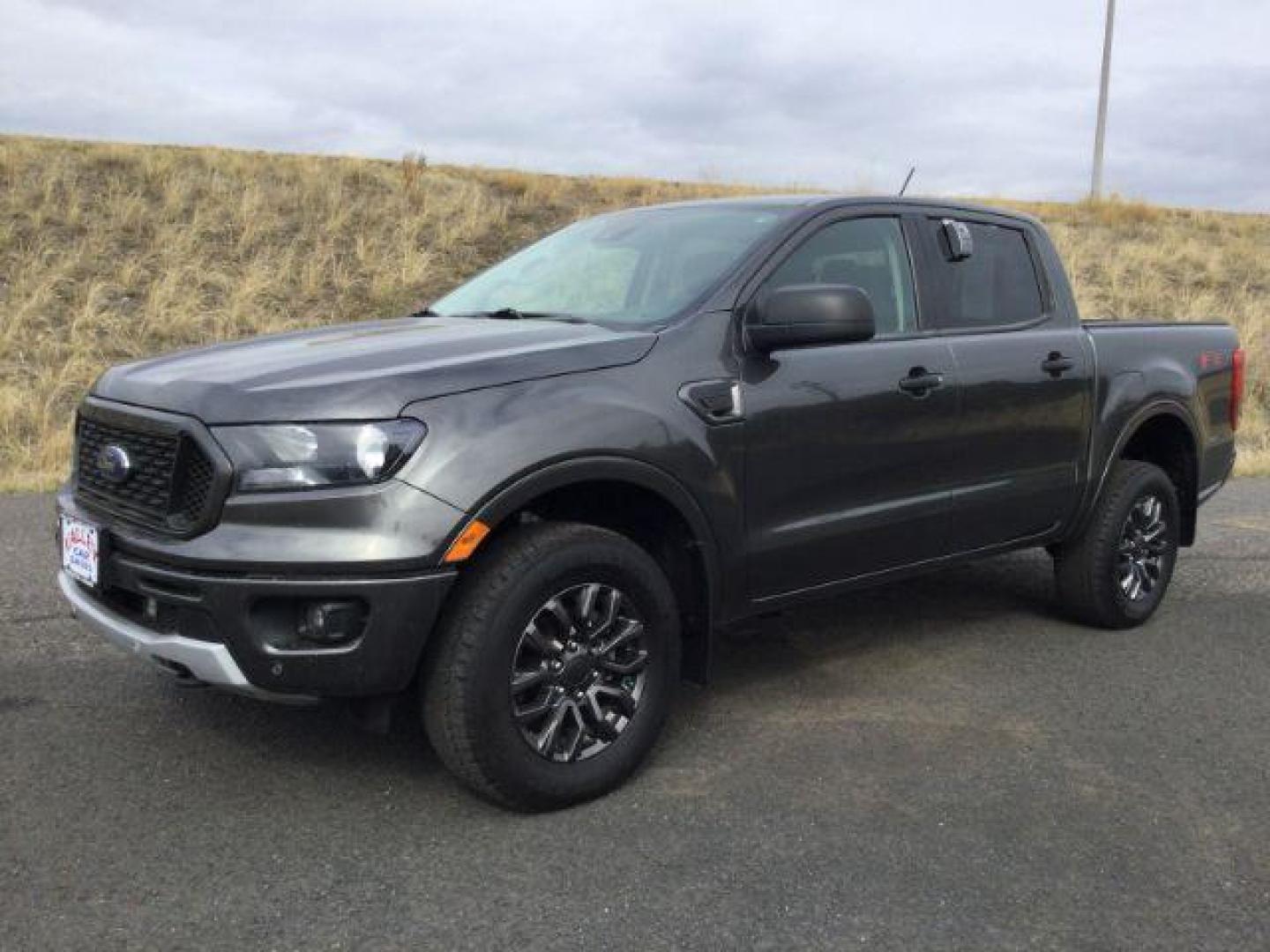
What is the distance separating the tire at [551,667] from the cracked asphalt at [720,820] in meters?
0.14

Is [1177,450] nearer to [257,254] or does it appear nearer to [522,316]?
[522,316]

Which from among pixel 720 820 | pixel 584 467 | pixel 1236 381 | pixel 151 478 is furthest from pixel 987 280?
pixel 151 478

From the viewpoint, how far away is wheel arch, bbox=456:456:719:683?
3.37 metres

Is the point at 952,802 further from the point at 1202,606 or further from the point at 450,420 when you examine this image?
the point at 1202,606

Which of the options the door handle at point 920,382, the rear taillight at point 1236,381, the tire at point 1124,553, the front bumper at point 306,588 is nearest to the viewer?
the front bumper at point 306,588

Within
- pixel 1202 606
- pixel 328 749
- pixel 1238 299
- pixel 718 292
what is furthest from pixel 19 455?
pixel 1238 299

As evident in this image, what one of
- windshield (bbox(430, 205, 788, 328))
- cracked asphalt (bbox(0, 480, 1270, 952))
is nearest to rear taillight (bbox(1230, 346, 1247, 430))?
cracked asphalt (bbox(0, 480, 1270, 952))

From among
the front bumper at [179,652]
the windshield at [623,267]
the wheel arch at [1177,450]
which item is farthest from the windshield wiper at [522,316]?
the wheel arch at [1177,450]

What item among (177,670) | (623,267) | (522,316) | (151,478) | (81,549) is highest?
(623,267)

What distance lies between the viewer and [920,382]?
4223mm

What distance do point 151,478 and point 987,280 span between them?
321 cm

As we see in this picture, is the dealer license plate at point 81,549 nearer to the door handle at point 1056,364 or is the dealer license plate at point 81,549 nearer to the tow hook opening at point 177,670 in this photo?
the tow hook opening at point 177,670

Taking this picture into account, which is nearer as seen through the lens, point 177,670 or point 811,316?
point 177,670

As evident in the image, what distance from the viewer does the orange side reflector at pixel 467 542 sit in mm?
3070
